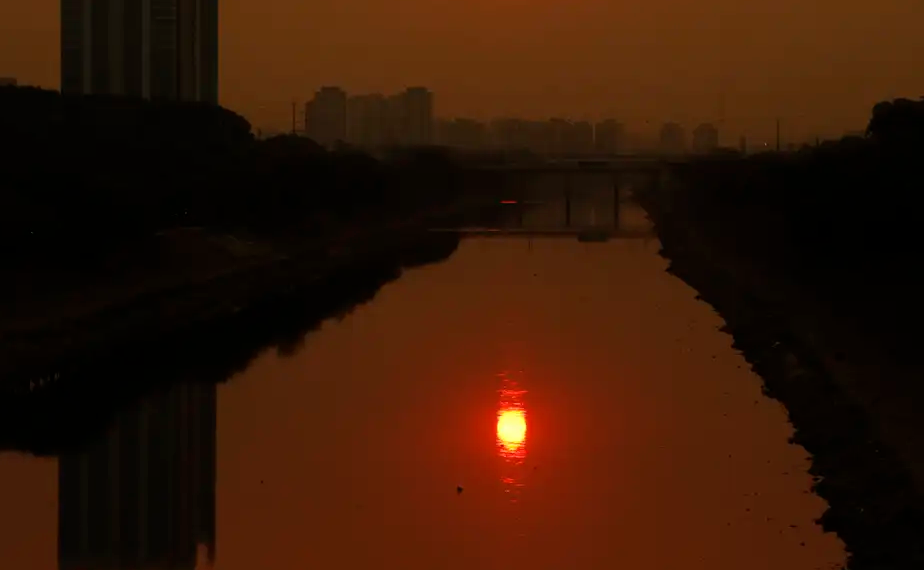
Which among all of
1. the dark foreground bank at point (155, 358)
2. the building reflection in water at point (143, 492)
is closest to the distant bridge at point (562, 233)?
the dark foreground bank at point (155, 358)

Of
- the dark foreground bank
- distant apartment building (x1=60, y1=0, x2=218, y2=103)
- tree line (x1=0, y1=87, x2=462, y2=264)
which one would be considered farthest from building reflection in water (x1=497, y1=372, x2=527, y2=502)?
distant apartment building (x1=60, y1=0, x2=218, y2=103)

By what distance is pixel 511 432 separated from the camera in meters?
11.1

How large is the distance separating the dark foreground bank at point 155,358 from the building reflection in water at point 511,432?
2.85m

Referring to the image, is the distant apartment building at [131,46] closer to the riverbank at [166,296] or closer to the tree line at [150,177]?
the tree line at [150,177]

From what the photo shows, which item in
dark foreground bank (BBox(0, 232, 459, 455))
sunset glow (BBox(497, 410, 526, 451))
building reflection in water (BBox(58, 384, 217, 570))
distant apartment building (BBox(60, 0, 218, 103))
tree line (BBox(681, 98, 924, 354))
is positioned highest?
distant apartment building (BBox(60, 0, 218, 103))

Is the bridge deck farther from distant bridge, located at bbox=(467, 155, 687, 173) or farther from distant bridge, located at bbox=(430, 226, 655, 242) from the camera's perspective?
distant bridge, located at bbox=(467, 155, 687, 173)

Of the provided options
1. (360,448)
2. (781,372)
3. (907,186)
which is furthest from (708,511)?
(907,186)

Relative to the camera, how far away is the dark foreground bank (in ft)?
37.7

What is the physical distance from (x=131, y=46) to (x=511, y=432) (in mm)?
43193

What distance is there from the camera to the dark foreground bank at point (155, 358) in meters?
11.5

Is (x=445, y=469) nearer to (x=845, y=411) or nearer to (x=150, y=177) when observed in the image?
(x=845, y=411)

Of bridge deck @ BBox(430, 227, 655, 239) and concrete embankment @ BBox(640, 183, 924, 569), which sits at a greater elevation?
bridge deck @ BBox(430, 227, 655, 239)

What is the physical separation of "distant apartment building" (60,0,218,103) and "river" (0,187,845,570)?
36678 mm

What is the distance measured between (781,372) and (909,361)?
3.67 ft
